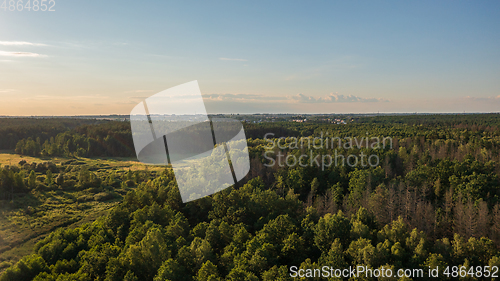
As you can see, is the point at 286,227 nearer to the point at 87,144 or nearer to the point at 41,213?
the point at 41,213

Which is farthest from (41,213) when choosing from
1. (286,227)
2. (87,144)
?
(87,144)

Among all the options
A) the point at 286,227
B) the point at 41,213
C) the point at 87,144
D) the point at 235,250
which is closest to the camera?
the point at 235,250

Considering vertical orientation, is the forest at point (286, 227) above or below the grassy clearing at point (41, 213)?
above

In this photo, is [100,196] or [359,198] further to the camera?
[100,196]

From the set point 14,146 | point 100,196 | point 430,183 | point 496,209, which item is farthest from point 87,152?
point 496,209

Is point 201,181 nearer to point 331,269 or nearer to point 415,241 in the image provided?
point 331,269

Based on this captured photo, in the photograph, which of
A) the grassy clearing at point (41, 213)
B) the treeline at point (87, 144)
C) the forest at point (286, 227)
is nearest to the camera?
the forest at point (286, 227)

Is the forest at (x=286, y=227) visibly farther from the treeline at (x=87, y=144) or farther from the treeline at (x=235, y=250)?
the treeline at (x=87, y=144)

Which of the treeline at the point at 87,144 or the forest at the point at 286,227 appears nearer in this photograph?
the forest at the point at 286,227

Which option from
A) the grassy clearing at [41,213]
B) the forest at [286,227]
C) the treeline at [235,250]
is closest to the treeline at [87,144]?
the grassy clearing at [41,213]

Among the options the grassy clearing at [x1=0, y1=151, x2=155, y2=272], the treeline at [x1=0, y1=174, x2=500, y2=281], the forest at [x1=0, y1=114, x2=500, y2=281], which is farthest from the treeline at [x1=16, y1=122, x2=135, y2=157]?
the treeline at [x1=0, y1=174, x2=500, y2=281]

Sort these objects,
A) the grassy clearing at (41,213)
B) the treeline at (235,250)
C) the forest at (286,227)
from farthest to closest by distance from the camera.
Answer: the grassy clearing at (41,213)
the forest at (286,227)
the treeline at (235,250)
